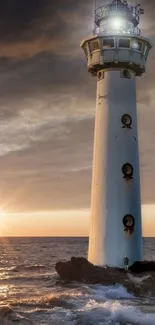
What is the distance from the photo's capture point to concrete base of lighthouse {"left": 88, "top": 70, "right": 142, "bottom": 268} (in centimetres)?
2061

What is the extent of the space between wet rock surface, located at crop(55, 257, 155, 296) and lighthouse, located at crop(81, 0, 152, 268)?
1.19ft

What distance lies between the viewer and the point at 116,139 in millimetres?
21234

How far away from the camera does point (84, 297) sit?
→ 18.8 meters

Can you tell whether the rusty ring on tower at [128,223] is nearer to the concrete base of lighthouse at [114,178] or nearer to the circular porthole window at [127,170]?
the concrete base of lighthouse at [114,178]

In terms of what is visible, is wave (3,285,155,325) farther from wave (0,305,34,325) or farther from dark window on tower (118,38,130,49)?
dark window on tower (118,38,130,49)

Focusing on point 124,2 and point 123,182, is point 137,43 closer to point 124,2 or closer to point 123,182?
point 124,2

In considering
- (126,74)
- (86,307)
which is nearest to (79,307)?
(86,307)

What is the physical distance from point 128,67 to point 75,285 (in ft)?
33.1

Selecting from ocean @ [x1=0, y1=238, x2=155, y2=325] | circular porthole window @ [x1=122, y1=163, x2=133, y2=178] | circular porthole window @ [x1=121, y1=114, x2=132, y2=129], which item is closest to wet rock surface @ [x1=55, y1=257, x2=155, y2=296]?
ocean @ [x1=0, y1=238, x2=155, y2=325]

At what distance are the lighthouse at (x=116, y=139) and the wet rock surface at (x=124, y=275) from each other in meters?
0.36

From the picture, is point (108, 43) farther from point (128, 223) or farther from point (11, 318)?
point (11, 318)

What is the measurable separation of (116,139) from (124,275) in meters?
5.88

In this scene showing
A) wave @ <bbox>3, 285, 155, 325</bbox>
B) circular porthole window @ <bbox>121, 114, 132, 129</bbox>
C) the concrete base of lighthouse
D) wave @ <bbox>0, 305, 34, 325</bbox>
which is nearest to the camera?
wave @ <bbox>3, 285, 155, 325</bbox>

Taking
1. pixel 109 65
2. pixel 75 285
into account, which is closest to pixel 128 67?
pixel 109 65
